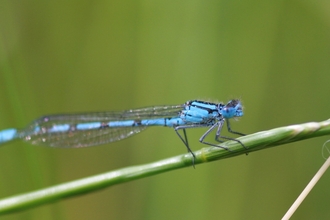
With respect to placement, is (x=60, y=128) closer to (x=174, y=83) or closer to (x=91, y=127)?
(x=91, y=127)

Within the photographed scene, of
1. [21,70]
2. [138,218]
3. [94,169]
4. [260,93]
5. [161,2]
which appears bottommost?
[138,218]

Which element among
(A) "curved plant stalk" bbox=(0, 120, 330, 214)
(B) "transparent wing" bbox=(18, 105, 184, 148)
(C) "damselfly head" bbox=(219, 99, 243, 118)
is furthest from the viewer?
(B) "transparent wing" bbox=(18, 105, 184, 148)

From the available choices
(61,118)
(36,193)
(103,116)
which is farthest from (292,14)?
(36,193)

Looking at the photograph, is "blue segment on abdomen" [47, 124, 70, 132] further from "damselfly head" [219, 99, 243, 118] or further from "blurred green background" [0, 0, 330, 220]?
"damselfly head" [219, 99, 243, 118]

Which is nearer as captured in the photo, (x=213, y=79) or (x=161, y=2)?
(x=213, y=79)

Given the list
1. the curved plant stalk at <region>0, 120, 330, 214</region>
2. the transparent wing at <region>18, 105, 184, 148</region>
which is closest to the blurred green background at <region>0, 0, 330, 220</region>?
the transparent wing at <region>18, 105, 184, 148</region>

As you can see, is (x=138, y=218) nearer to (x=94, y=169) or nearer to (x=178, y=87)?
(x=94, y=169)

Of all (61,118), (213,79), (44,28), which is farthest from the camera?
(44,28)
